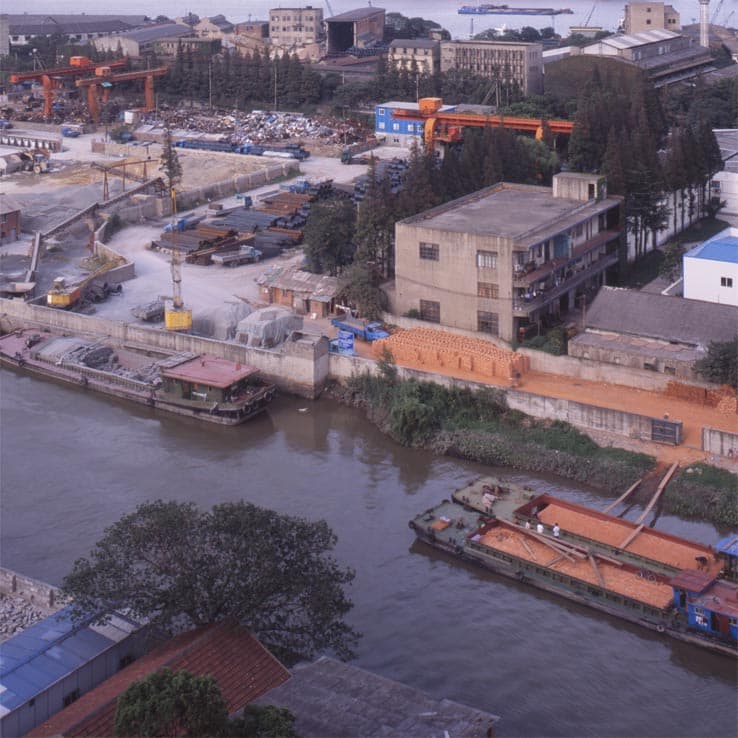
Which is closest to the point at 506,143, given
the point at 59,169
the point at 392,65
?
the point at 59,169

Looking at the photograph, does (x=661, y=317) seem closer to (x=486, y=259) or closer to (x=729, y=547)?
(x=486, y=259)

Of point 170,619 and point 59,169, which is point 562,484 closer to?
point 170,619

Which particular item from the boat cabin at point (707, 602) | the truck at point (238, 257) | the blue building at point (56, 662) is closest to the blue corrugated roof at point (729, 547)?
the boat cabin at point (707, 602)

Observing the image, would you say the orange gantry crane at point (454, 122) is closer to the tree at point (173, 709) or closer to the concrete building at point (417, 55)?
the concrete building at point (417, 55)

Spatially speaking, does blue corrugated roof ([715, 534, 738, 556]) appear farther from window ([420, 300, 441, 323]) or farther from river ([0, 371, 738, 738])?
window ([420, 300, 441, 323])

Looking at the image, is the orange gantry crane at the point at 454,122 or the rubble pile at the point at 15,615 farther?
the orange gantry crane at the point at 454,122

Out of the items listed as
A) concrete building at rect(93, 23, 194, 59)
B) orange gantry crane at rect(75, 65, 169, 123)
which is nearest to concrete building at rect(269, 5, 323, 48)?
concrete building at rect(93, 23, 194, 59)
